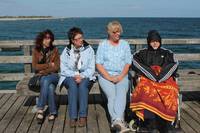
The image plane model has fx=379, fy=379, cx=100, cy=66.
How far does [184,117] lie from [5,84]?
11767 mm

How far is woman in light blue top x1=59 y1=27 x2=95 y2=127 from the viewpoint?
5.18 metres

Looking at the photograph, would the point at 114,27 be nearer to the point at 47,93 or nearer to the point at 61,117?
the point at 47,93

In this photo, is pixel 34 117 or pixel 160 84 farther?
pixel 34 117

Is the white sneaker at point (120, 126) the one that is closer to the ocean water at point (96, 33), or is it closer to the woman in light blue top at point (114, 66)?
the woman in light blue top at point (114, 66)

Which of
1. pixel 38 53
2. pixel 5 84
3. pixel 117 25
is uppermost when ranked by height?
pixel 117 25

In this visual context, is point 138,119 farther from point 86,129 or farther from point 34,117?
point 34,117

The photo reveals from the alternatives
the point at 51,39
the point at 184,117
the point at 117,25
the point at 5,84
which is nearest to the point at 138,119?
the point at 184,117

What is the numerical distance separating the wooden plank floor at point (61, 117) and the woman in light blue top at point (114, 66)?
440 millimetres

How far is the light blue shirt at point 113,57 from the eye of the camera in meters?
5.42

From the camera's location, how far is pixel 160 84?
485cm

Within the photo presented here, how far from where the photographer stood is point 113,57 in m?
5.43

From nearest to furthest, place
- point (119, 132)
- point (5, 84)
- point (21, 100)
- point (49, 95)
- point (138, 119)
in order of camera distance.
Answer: point (119, 132), point (138, 119), point (49, 95), point (21, 100), point (5, 84)

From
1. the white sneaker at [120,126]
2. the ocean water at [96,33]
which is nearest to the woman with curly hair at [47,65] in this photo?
the white sneaker at [120,126]

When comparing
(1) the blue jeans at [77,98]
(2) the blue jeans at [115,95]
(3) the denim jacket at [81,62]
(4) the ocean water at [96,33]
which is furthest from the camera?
(4) the ocean water at [96,33]
